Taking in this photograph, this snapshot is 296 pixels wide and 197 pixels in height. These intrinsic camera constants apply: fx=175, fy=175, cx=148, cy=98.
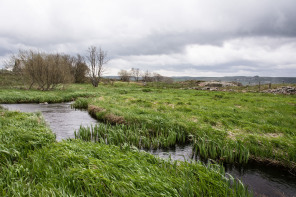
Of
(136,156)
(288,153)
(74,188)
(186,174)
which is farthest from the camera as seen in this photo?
(288,153)

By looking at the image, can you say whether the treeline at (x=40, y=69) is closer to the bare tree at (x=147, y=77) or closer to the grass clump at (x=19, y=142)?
the grass clump at (x=19, y=142)

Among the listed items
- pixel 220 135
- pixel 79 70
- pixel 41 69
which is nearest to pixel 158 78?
pixel 79 70

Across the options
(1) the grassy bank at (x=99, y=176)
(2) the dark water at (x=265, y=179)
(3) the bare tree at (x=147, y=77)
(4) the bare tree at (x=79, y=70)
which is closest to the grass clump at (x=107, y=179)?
(1) the grassy bank at (x=99, y=176)

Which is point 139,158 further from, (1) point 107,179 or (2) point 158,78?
(2) point 158,78

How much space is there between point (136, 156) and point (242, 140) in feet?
17.0

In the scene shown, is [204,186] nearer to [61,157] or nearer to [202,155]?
[202,155]

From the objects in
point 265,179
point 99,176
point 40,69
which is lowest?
point 265,179

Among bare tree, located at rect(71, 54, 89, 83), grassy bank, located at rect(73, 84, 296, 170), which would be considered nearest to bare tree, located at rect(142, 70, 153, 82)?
bare tree, located at rect(71, 54, 89, 83)

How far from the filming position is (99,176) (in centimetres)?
444

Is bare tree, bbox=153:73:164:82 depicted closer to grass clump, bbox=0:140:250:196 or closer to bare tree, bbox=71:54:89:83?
bare tree, bbox=71:54:89:83

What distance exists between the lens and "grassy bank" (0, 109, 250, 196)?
13.3ft

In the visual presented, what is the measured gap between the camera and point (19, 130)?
8.04 meters

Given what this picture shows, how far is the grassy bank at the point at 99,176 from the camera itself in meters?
4.05

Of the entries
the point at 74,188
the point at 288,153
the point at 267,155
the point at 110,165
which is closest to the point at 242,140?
the point at 267,155
